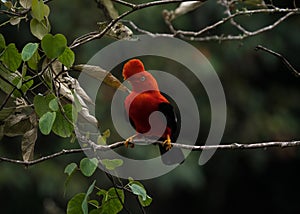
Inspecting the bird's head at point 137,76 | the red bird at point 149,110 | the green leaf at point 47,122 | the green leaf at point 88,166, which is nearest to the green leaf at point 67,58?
the green leaf at point 47,122

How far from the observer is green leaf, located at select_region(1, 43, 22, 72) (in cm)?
Result: 197

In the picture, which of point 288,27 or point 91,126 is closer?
point 91,126

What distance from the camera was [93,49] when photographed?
7254 millimetres

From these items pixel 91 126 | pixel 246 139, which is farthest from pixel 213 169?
pixel 91 126

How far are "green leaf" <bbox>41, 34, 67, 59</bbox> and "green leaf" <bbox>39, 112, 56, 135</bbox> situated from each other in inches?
6.3

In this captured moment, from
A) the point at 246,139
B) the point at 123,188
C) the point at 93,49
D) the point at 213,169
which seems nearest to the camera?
the point at 123,188

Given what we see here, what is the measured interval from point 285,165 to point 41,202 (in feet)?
11.0

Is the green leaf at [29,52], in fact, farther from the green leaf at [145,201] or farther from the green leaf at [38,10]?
the green leaf at [145,201]

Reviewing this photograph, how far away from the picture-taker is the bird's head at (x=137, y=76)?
2796mm

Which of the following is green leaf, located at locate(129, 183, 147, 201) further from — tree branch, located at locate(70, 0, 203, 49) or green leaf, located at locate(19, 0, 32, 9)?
green leaf, located at locate(19, 0, 32, 9)

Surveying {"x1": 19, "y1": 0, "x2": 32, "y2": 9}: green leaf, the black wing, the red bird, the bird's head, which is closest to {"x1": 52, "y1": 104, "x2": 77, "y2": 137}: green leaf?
{"x1": 19, "y1": 0, "x2": 32, "y2": 9}: green leaf

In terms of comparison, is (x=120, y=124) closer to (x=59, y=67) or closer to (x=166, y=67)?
(x=166, y=67)

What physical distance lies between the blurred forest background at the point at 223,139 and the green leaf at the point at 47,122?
519cm

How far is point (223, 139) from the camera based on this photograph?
812cm
